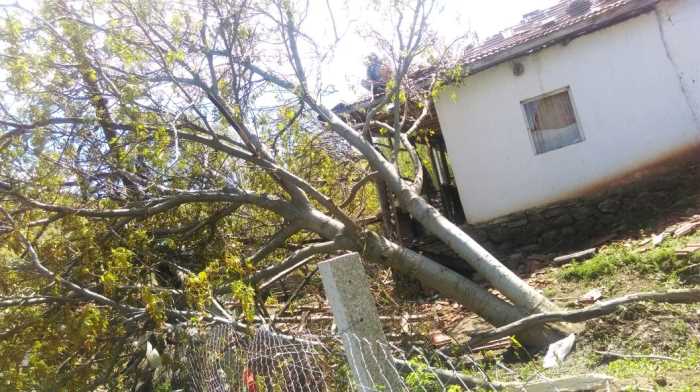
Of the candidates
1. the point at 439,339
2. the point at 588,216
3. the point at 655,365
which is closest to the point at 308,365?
the point at 655,365

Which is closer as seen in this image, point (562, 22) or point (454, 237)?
point (454, 237)

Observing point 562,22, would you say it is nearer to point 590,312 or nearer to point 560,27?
point 560,27

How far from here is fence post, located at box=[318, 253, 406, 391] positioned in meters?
3.32

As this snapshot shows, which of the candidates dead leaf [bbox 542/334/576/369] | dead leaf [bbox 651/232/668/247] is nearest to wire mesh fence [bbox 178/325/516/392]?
dead leaf [bbox 542/334/576/369]

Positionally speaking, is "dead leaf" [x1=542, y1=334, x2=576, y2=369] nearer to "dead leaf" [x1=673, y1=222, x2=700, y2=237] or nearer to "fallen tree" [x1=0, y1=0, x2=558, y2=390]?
"fallen tree" [x1=0, y1=0, x2=558, y2=390]

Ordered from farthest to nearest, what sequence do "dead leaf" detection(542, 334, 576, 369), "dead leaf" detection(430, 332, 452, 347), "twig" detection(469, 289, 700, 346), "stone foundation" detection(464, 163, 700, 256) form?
"stone foundation" detection(464, 163, 700, 256) < "dead leaf" detection(430, 332, 452, 347) < "dead leaf" detection(542, 334, 576, 369) < "twig" detection(469, 289, 700, 346)

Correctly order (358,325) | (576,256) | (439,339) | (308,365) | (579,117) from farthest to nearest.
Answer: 1. (579,117)
2. (576,256)
3. (439,339)
4. (308,365)
5. (358,325)

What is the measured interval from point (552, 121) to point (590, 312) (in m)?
5.28

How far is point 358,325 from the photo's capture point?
3381mm

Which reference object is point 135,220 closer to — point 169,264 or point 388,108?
point 169,264

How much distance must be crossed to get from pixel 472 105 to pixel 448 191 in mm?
3115

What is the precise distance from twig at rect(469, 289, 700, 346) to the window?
16.0ft

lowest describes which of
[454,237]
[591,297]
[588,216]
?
[591,297]

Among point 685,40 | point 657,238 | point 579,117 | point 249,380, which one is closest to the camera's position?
point 249,380
